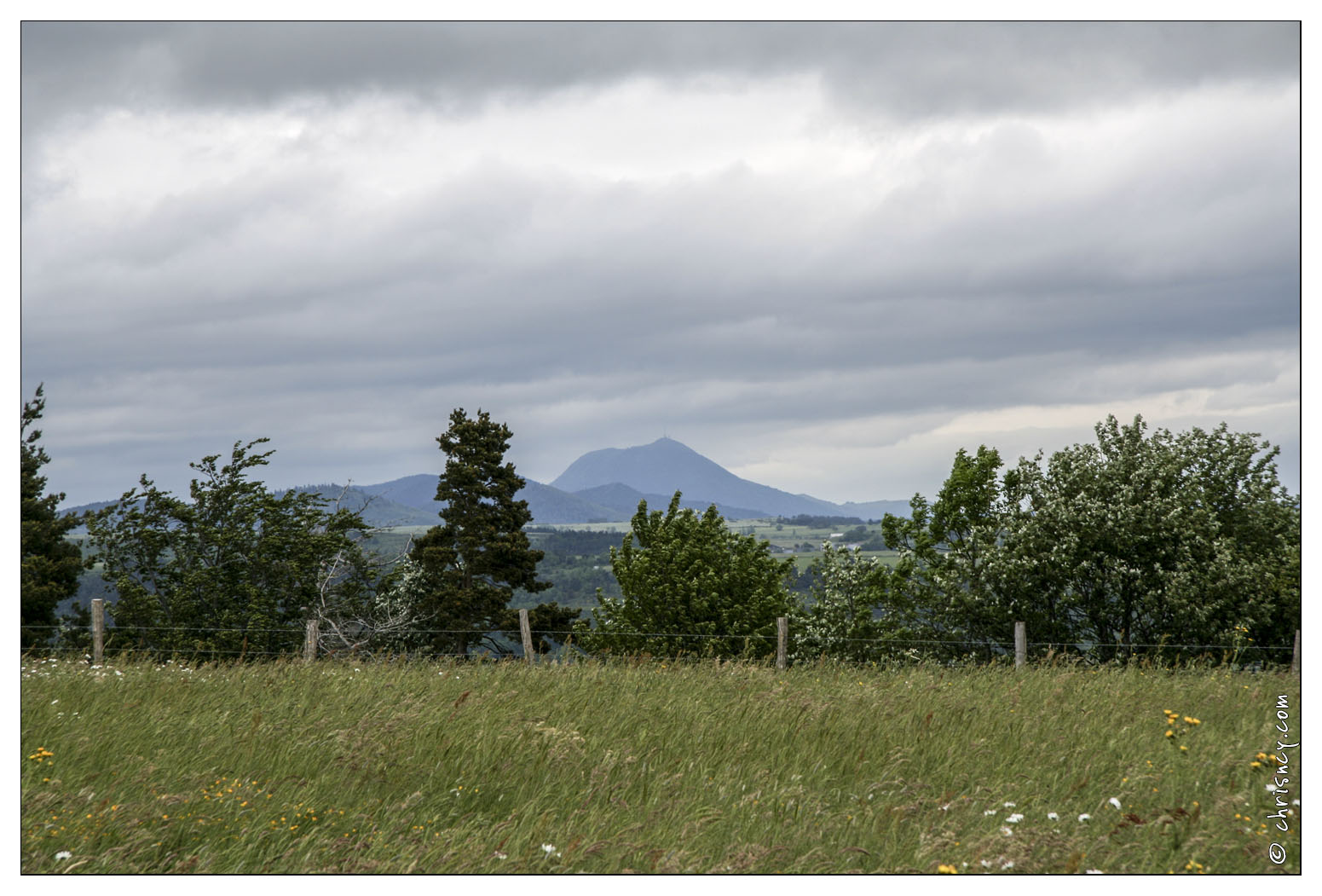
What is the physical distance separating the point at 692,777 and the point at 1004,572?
29.2 metres

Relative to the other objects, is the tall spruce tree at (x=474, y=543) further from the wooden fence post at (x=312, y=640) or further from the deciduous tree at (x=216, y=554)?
the wooden fence post at (x=312, y=640)

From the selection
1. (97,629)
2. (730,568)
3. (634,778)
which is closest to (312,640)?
(97,629)

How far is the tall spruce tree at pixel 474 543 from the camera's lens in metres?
44.6

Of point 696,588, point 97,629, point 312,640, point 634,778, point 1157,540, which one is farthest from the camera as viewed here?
point 696,588

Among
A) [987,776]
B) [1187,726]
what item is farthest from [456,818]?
[1187,726]

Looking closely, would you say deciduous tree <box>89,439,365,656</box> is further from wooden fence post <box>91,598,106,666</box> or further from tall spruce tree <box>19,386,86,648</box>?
wooden fence post <box>91,598,106,666</box>

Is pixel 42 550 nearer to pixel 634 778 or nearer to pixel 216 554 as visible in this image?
pixel 216 554

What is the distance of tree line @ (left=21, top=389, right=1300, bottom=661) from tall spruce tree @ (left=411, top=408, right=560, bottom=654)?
11 centimetres

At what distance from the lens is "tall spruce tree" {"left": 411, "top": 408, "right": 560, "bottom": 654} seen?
44625 mm

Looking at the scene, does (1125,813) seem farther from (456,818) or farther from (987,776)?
(456,818)

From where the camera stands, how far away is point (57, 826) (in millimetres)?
5824

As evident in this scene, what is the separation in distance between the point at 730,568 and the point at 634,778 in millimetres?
40158

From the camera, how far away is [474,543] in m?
45.8

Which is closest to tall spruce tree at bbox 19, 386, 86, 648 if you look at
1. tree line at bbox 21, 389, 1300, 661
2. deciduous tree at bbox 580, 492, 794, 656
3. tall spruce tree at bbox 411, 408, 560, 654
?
tree line at bbox 21, 389, 1300, 661
